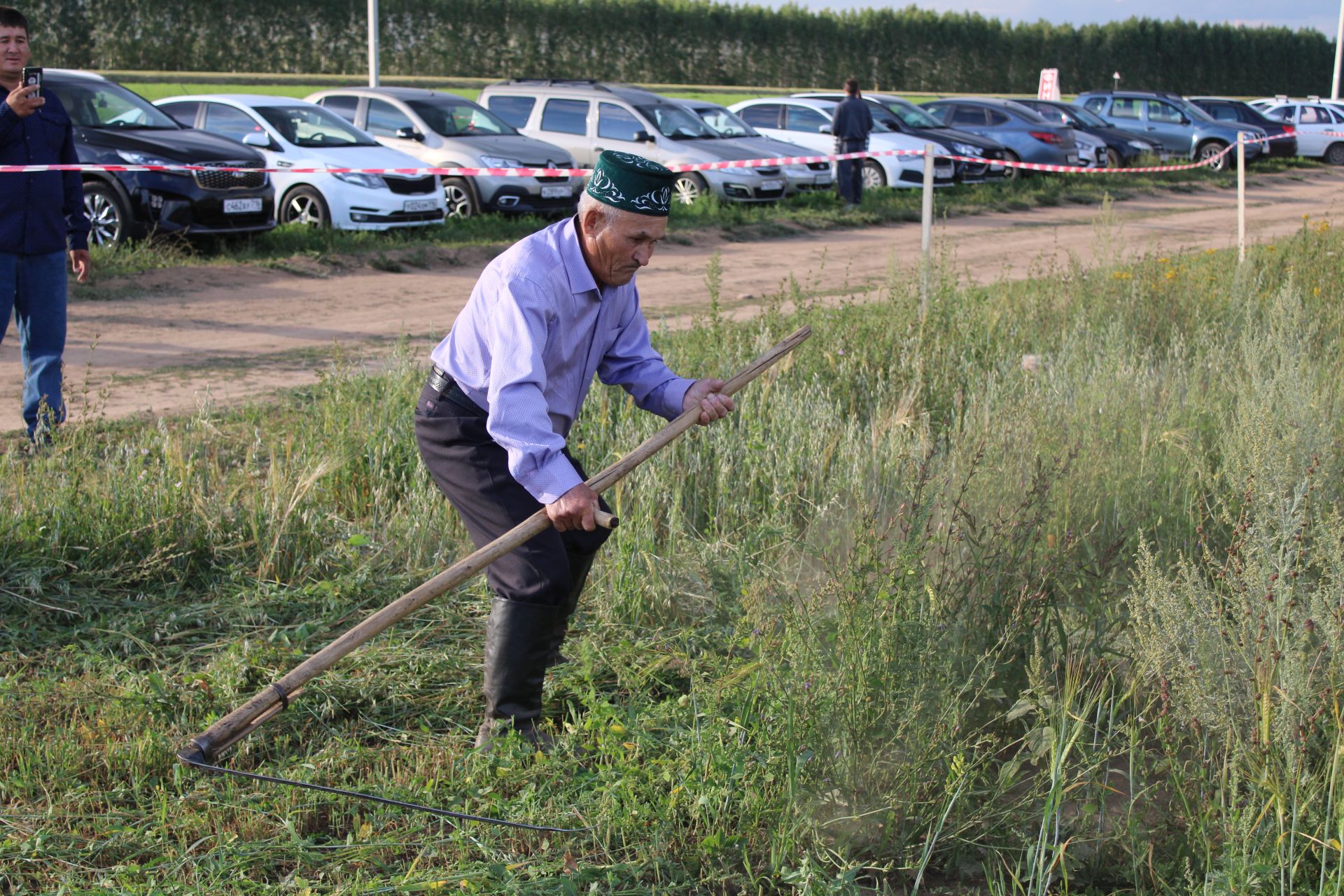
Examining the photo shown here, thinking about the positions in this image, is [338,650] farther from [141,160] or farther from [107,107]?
[107,107]

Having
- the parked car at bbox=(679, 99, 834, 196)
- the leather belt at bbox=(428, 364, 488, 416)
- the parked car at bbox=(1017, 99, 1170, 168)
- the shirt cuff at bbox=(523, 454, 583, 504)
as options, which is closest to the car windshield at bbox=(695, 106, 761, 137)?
the parked car at bbox=(679, 99, 834, 196)

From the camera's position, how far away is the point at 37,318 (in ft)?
21.2

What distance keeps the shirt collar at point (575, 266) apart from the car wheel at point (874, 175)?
18.2m

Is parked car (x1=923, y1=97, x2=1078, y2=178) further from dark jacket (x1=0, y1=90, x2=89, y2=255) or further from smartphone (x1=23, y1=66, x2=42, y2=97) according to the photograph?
smartphone (x1=23, y1=66, x2=42, y2=97)

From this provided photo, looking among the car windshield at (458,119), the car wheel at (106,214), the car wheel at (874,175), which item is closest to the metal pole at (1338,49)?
the car wheel at (874,175)

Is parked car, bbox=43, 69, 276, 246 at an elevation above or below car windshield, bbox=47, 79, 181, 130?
below

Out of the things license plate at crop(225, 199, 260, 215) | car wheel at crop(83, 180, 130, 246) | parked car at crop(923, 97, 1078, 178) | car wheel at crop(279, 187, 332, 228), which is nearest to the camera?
car wheel at crop(83, 180, 130, 246)

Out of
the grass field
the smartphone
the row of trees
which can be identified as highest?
the row of trees

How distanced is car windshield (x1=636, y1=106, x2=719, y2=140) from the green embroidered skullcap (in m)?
15.0

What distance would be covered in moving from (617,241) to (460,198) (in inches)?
500

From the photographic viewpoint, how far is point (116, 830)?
3.29m

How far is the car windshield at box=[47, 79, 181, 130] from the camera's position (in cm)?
1195

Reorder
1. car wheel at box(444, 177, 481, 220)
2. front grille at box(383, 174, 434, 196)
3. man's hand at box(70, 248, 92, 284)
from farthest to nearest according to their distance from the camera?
car wheel at box(444, 177, 481, 220), front grille at box(383, 174, 434, 196), man's hand at box(70, 248, 92, 284)

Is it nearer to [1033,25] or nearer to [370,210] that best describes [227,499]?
[370,210]
